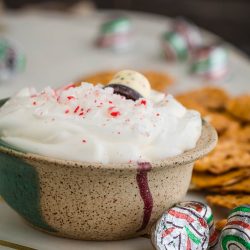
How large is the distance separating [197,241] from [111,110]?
0.31 metres

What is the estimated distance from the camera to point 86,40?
3746 mm

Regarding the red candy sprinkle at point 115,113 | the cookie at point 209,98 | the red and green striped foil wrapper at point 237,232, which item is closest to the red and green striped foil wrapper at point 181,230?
the red and green striped foil wrapper at point 237,232

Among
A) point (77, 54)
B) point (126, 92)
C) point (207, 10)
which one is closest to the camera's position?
point (126, 92)

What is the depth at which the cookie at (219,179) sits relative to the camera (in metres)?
1.58

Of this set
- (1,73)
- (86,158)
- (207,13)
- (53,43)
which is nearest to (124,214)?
(86,158)

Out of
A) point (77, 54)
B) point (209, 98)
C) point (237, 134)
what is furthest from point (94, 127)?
point (77, 54)

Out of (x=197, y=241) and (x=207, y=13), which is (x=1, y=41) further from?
(x=207, y=13)

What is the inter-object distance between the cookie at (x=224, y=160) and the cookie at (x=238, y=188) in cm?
5

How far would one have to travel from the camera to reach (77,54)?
3.36 m

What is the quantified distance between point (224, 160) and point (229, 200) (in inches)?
7.3

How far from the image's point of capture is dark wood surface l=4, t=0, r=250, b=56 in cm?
646

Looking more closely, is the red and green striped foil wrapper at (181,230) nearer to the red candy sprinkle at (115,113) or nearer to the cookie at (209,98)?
the red candy sprinkle at (115,113)

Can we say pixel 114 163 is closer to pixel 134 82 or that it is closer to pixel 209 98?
pixel 134 82

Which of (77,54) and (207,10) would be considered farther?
(207,10)
